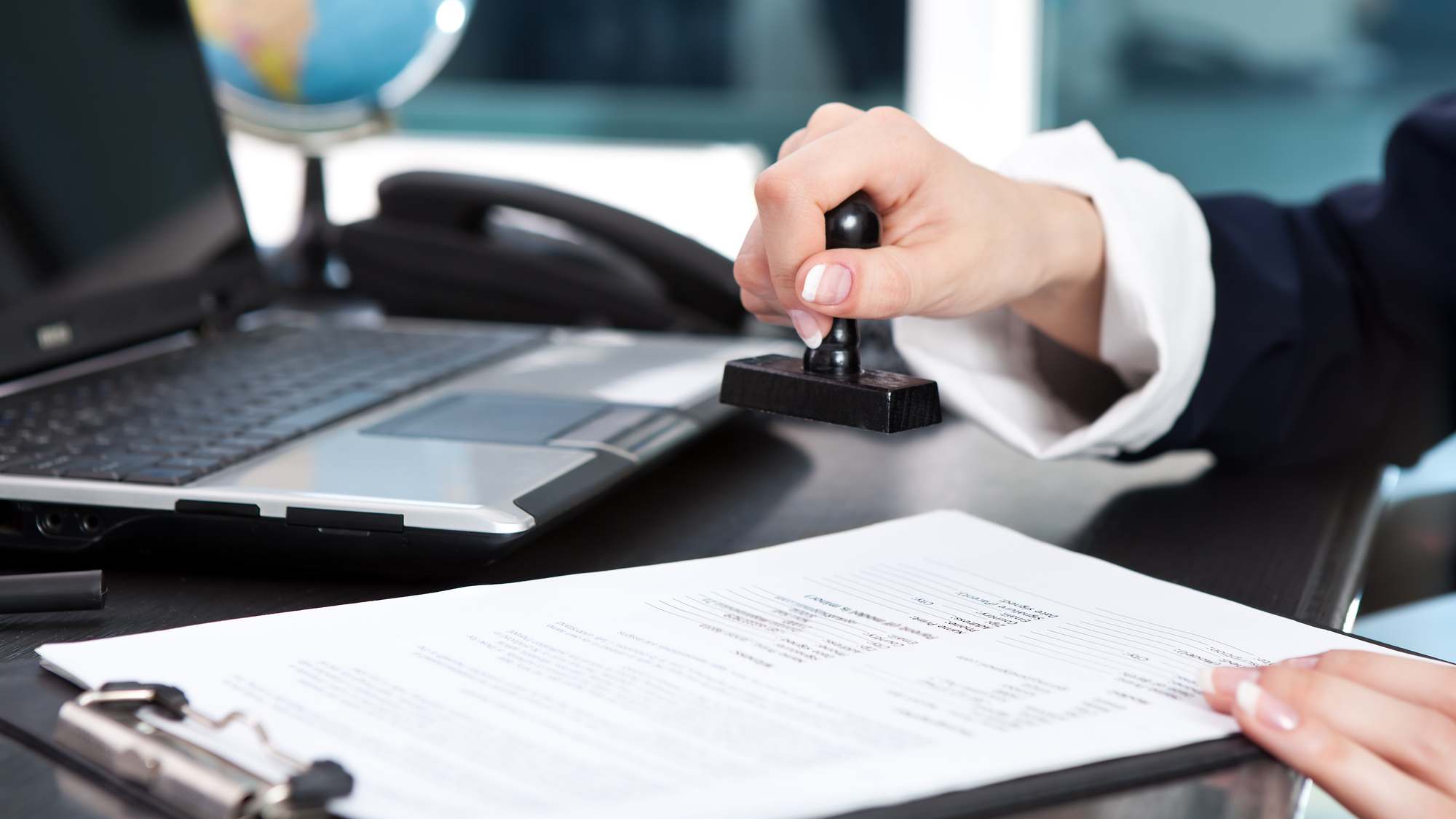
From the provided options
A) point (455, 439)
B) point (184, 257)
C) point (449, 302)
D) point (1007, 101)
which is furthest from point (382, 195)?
point (1007, 101)

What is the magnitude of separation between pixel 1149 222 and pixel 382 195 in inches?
26.4

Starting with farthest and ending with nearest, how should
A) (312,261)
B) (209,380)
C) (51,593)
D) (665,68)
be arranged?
1. (665,68)
2. (312,261)
3. (209,380)
4. (51,593)

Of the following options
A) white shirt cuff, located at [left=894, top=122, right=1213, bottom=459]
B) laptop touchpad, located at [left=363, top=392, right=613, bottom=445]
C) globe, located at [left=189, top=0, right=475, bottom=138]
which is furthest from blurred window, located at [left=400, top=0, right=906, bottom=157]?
laptop touchpad, located at [left=363, top=392, right=613, bottom=445]

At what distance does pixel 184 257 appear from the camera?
84 cm

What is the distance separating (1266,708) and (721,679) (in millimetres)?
159

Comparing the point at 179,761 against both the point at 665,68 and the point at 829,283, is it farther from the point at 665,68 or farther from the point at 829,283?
the point at 665,68

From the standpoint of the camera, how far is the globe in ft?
3.98

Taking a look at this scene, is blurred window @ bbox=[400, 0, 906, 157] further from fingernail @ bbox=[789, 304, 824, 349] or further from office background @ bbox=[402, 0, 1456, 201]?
fingernail @ bbox=[789, 304, 824, 349]

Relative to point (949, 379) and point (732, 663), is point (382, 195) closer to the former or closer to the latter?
point (949, 379)

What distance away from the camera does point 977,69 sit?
257 centimetres

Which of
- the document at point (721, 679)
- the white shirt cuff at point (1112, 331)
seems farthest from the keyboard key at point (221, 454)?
the white shirt cuff at point (1112, 331)

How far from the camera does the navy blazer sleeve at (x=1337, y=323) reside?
0.68 m

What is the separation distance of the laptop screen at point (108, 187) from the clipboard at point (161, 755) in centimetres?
41

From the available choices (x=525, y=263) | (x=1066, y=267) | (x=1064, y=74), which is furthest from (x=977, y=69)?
(x=1066, y=267)
